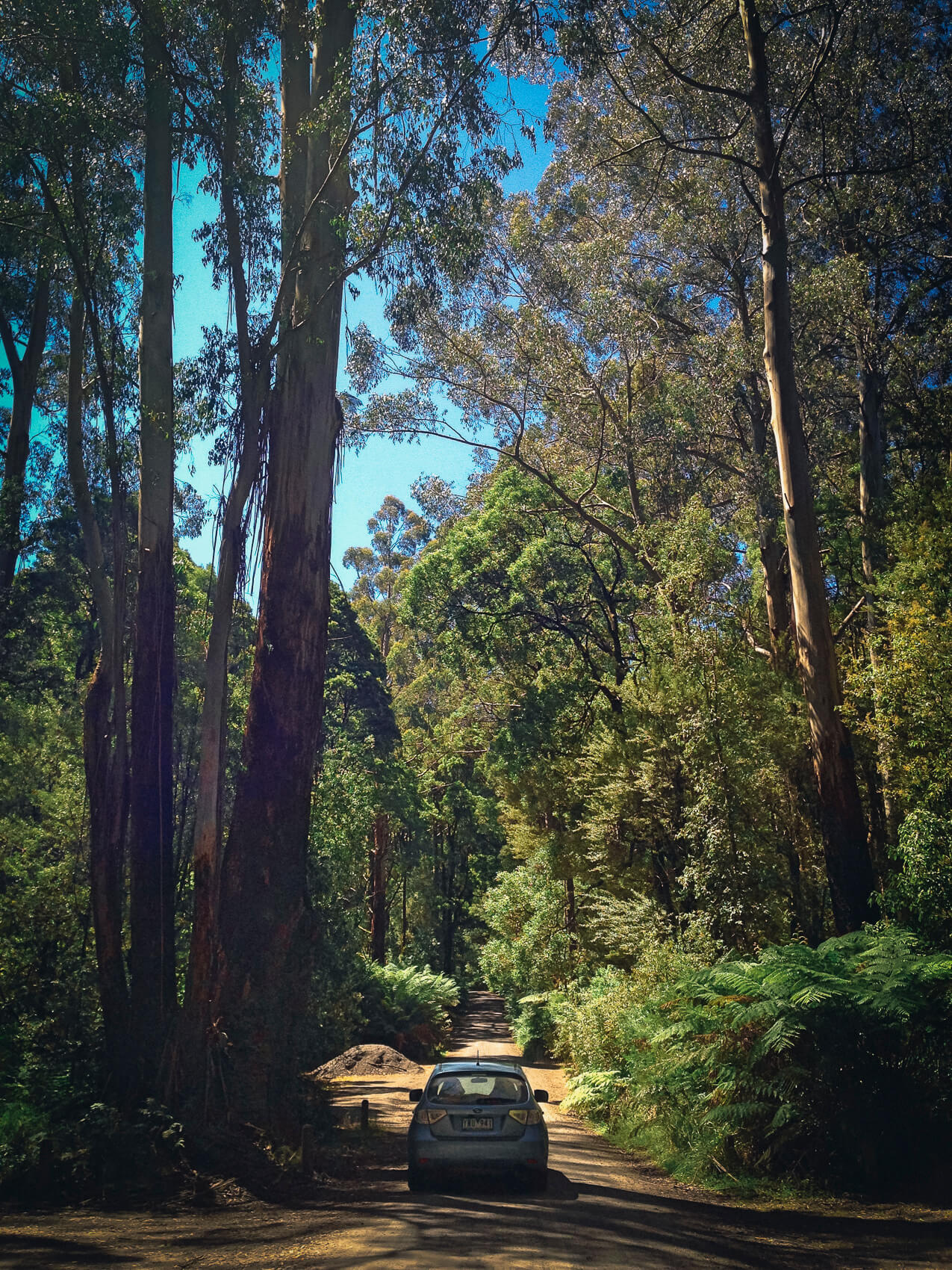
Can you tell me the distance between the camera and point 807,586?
13930mm

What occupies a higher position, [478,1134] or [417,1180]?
[478,1134]

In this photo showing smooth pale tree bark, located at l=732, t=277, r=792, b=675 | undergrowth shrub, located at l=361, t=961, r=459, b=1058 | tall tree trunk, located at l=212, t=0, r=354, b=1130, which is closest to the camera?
tall tree trunk, located at l=212, t=0, r=354, b=1130

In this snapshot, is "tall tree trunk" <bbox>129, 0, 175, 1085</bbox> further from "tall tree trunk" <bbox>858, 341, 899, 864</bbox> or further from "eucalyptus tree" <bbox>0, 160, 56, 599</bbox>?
"tall tree trunk" <bbox>858, 341, 899, 864</bbox>

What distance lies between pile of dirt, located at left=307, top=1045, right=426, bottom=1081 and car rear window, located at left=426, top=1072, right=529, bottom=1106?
14.9m

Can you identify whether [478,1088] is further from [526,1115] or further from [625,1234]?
[625,1234]

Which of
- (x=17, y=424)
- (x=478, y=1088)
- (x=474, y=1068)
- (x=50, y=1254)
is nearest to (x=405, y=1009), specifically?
(x=17, y=424)

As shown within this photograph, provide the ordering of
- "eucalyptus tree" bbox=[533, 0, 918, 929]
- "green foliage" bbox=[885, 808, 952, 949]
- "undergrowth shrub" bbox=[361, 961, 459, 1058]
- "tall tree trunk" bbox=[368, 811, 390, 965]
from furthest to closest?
1. "tall tree trunk" bbox=[368, 811, 390, 965]
2. "undergrowth shrub" bbox=[361, 961, 459, 1058]
3. "eucalyptus tree" bbox=[533, 0, 918, 929]
4. "green foliage" bbox=[885, 808, 952, 949]

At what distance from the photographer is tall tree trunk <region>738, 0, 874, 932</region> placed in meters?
12.8

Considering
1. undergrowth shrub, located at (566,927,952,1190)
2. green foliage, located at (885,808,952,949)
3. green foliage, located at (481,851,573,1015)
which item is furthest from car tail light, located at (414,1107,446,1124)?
green foliage, located at (481,851,573,1015)

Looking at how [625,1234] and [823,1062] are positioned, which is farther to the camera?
[823,1062]

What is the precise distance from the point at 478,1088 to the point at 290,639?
18.2 feet

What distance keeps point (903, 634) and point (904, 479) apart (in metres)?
7.82

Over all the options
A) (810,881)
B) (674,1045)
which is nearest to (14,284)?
(674,1045)

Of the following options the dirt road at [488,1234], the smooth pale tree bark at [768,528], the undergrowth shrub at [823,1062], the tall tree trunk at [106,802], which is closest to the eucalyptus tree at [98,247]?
the tall tree trunk at [106,802]
